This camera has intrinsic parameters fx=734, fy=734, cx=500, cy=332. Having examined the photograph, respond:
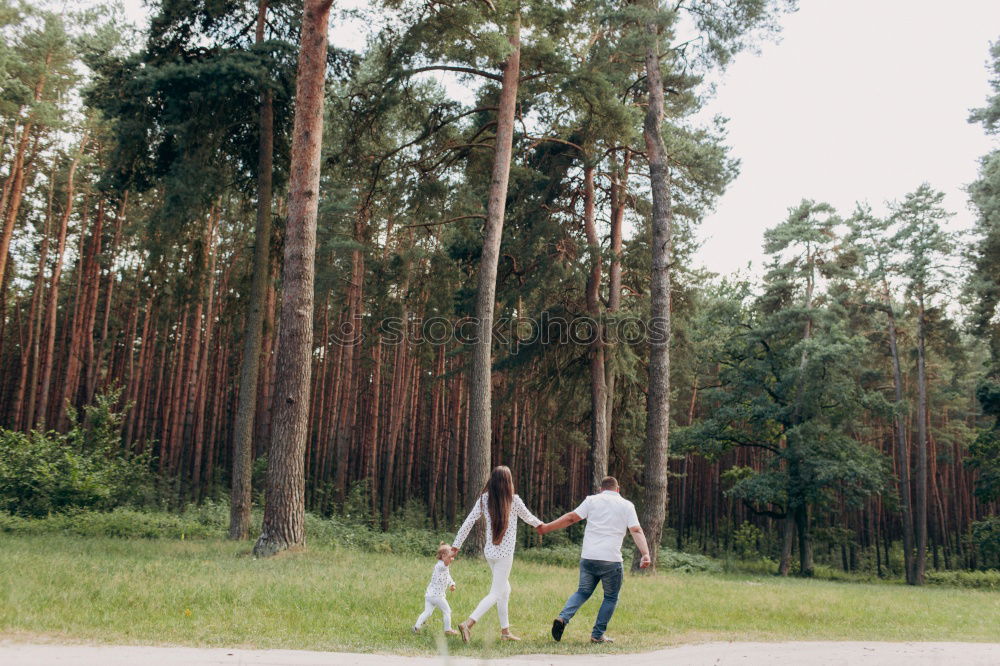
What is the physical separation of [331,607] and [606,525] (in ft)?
11.0

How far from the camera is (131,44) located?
59.7 ft

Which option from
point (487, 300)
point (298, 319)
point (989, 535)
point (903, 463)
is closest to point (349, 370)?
point (487, 300)

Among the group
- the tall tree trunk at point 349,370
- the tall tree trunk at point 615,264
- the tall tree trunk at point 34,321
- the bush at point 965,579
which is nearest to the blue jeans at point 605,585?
the tall tree trunk at point 615,264

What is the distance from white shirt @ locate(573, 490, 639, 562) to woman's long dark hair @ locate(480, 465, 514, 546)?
30.5 inches

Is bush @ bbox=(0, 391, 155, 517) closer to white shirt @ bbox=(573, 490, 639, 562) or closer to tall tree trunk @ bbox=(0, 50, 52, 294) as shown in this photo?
tall tree trunk @ bbox=(0, 50, 52, 294)

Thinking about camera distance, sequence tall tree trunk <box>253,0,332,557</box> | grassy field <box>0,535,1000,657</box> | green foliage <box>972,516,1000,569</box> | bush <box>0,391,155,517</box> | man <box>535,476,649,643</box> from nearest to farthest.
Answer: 1. grassy field <box>0,535,1000,657</box>
2. man <box>535,476,649,643</box>
3. tall tree trunk <box>253,0,332,557</box>
4. bush <box>0,391,155,517</box>
5. green foliage <box>972,516,1000,569</box>

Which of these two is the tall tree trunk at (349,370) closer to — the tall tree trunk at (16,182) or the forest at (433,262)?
the forest at (433,262)

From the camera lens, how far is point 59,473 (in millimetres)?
19562

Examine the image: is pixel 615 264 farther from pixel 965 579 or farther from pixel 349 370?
pixel 965 579

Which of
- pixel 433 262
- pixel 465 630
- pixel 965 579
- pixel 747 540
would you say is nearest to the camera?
pixel 465 630

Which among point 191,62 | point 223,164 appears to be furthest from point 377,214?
point 191,62

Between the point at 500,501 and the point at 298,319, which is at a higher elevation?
the point at 298,319

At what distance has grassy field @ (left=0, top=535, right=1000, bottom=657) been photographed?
703cm

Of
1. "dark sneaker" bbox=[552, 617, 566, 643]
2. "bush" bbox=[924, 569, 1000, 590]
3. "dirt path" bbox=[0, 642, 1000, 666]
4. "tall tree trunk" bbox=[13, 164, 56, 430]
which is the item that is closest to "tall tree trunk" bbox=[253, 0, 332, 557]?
"dark sneaker" bbox=[552, 617, 566, 643]
